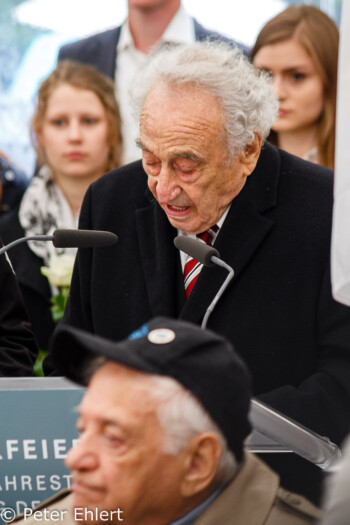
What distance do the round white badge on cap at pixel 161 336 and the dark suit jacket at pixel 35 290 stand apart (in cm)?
245

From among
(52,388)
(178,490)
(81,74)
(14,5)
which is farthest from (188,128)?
(14,5)

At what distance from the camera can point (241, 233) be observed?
283 centimetres

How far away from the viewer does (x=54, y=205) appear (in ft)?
15.4

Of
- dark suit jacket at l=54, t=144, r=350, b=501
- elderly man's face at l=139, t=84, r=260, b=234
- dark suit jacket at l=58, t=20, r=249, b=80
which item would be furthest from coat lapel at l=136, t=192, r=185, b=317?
dark suit jacket at l=58, t=20, r=249, b=80

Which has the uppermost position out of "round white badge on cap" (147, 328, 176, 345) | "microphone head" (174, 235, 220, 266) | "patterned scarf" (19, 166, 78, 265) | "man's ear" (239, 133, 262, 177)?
"man's ear" (239, 133, 262, 177)

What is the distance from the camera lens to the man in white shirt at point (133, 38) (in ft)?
16.1

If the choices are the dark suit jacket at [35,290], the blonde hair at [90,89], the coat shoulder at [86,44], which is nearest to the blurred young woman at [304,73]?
the blonde hair at [90,89]

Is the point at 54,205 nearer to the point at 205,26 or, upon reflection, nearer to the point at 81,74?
the point at 81,74

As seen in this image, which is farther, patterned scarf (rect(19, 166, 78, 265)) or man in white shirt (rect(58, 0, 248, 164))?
man in white shirt (rect(58, 0, 248, 164))

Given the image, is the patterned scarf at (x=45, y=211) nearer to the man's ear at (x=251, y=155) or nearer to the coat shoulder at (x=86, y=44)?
the coat shoulder at (x=86, y=44)

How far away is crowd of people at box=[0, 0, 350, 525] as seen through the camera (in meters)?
1.81

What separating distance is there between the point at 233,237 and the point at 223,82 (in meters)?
0.47

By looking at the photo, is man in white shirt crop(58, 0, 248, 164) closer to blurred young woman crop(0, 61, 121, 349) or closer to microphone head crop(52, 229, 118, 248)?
blurred young woman crop(0, 61, 121, 349)

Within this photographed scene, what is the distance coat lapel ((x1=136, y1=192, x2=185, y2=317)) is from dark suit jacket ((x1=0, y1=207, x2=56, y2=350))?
143cm
